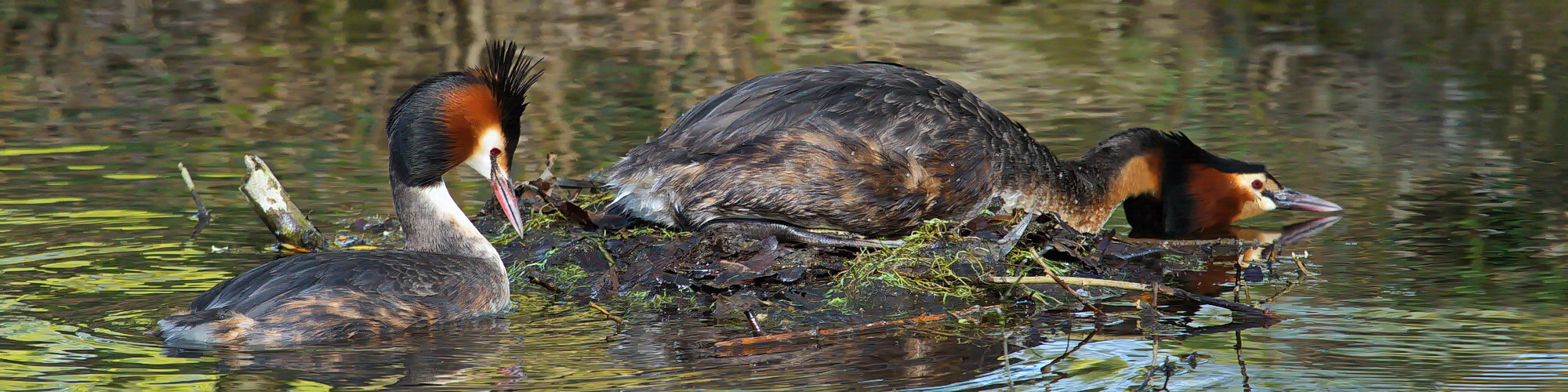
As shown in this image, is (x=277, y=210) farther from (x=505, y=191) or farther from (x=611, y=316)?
(x=611, y=316)

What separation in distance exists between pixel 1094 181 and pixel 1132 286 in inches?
70.5

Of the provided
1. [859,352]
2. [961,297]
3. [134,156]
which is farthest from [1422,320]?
[134,156]

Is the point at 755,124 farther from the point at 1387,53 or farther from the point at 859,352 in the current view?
the point at 1387,53

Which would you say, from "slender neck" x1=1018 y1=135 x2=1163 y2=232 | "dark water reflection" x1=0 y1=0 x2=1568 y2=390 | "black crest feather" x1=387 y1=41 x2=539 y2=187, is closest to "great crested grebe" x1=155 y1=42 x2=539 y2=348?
"black crest feather" x1=387 y1=41 x2=539 y2=187

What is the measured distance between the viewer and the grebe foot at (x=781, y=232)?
6.14 meters

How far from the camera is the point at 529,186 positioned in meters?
6.91

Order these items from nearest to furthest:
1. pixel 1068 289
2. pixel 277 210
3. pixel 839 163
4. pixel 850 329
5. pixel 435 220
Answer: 1. pixel 850 329
2. pixel 1068 289
3. pixel 435 220
4. pixel 839 163
5. pixel 277 210

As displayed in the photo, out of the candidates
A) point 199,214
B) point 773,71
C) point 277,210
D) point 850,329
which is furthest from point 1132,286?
point 773,71

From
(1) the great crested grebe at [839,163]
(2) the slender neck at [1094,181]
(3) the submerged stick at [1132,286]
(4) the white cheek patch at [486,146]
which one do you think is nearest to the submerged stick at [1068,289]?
(3) the submerged stick at [1132,286]

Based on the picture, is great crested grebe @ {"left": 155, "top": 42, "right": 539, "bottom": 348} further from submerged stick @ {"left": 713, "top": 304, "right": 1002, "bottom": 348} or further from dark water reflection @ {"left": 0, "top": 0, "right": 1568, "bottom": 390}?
submerged stick @ {"left": 713, "top": 304, "right": 1002, "bottom": 348}

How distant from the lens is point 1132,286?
5359 mm

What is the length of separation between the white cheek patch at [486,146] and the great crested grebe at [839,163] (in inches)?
20.6

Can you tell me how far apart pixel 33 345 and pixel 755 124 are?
2.59 m

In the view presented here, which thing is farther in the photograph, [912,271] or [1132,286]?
[912,271]
